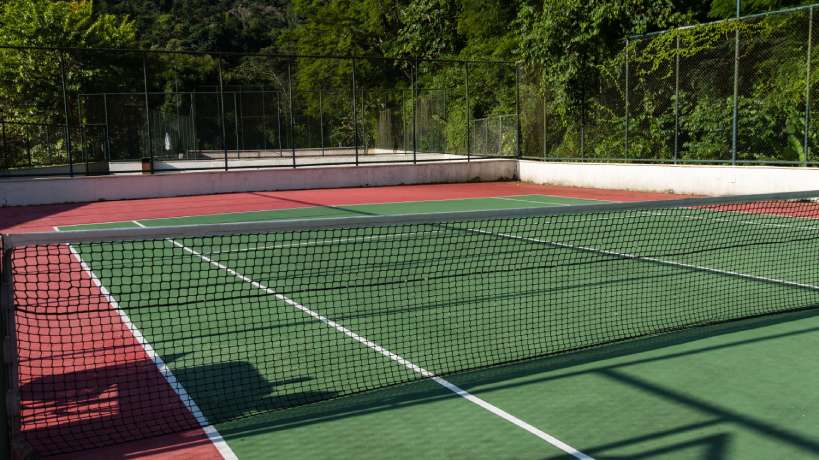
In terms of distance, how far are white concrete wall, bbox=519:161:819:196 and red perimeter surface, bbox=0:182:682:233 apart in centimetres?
37

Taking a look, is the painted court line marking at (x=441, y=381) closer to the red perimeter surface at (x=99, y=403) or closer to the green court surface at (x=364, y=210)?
the red perimeter surface at (x=99, y=403)

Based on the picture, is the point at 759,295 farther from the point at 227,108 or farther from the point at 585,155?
the point at 227,108

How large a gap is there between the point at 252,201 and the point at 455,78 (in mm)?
13579

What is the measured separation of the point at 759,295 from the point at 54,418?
6367 mm

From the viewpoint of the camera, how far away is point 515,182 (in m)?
24.9

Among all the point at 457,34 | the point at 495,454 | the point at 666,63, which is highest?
the point at 457,34

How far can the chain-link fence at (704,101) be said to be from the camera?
1616cm

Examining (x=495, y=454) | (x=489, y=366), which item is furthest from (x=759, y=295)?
(x=495, y=454)

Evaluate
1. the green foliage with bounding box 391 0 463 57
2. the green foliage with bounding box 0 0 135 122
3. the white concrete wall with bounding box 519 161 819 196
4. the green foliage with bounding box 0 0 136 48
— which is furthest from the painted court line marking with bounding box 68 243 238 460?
the green foliage with bounding box 391 0 463 57

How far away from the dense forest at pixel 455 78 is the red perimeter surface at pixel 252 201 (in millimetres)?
1859

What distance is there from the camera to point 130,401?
16.1 feet

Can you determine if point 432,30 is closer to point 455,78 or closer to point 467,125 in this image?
point 455,78

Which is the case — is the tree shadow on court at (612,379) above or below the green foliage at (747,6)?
below

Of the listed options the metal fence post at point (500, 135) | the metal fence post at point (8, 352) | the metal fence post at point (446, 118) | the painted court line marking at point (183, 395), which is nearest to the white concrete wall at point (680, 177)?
the metal fence post at point (500, 135)
